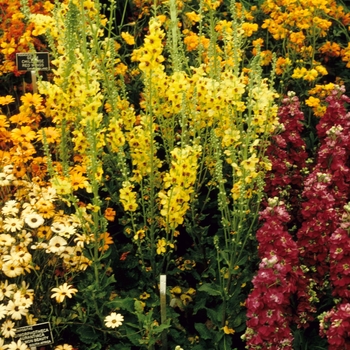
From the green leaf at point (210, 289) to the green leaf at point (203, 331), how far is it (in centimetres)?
16

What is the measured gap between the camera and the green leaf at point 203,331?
2.82 meters

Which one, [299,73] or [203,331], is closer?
[203,331]

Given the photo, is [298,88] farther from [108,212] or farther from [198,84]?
[108,212]

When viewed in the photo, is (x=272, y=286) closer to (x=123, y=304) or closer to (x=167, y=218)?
(x=167, y=218)

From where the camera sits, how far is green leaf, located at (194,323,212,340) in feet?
9.24

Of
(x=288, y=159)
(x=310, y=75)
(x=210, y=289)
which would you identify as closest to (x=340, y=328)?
(x=210, y=289)

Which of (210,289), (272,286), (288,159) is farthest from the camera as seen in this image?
(288,159)

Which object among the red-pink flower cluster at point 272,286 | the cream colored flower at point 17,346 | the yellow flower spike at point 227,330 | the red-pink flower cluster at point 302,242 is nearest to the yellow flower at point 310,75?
the red-pink flower cluster at point 302,242

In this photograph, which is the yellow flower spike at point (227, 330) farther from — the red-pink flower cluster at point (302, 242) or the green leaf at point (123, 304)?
the green leaf at point (123, 304)

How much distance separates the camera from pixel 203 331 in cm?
284

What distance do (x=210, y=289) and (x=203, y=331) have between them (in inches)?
8.0

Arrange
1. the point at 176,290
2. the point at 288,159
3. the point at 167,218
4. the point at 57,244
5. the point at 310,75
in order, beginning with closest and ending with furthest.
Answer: the point at 57,244 → the point at 167,218 → the point at 176,290 → the point at 288,159 → the point at 310,75

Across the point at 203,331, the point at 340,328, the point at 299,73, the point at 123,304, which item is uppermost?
the point at 299,73

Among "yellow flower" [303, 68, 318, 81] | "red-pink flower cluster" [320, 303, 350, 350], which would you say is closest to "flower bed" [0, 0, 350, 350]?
"red-pink flower cluster" [320, 303, 350, 350]
